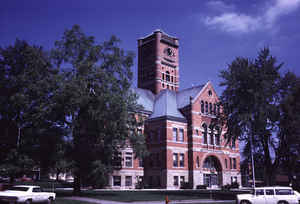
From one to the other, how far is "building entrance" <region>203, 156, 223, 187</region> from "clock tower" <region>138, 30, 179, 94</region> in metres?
17.4

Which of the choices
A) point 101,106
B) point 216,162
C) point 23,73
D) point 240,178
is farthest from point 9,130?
point 240,178

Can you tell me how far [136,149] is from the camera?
115 feet

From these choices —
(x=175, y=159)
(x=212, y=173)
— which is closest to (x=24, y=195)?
(x=175, y=159)

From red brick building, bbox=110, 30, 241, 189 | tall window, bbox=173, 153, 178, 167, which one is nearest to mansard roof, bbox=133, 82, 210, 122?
red brick building, bbox=110, 30, 241, 189

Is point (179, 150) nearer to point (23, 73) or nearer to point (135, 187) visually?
point (135, 187)

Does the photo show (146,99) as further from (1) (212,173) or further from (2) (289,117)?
(2) (289,117)

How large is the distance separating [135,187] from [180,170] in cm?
772

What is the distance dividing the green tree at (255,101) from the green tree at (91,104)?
1143 centimetres

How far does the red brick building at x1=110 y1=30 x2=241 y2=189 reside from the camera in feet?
171

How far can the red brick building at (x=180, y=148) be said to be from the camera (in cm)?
5200

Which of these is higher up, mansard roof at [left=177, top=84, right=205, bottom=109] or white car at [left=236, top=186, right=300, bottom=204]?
mansard roof at [left=177, top=84, right=205, bottom=109]

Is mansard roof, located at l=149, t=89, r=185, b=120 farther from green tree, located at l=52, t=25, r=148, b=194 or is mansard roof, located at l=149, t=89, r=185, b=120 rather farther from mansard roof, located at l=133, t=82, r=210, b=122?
green tree, located at l=52, t=25, r=148, b=194

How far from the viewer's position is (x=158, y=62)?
2645 inches

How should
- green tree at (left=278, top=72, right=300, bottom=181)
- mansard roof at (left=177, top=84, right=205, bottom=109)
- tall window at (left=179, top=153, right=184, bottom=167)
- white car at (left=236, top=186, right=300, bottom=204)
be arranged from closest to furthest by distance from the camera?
white car at (left=236, top=186, right=300, bottom=204), green tree at (left=278, top=72, right=300, bottom=181), tall window at (left=179, top=153, right=184, bottom=167), mansard roof at (left=177, top=84, right=205, bottom=109)
